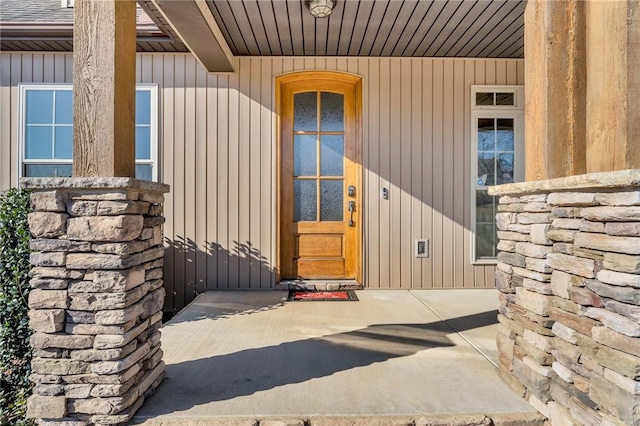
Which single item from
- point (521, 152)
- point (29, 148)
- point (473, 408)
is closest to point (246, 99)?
point (29, 148)

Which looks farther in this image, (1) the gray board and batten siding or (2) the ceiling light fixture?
(1) the gray board and batten siding

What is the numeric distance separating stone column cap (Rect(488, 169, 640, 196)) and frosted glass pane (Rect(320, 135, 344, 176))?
90.3 inches

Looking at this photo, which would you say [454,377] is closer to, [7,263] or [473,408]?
[473,408]

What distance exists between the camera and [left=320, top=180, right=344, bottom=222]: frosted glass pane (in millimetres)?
4066

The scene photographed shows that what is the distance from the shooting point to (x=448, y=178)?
13.2 ft

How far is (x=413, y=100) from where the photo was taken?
13.1 ft

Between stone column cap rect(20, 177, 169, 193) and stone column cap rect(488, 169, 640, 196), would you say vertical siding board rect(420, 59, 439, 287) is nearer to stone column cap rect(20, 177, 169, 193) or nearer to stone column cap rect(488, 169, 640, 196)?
stone column cap rect(488, 169, 640, 196)

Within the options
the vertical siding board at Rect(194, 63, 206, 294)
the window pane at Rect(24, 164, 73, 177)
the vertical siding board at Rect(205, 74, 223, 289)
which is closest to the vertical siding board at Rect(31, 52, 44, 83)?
the window pane at Rect(24, 164, 73, 177)

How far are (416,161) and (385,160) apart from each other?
1.12ft

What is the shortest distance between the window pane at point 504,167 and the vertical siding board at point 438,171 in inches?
25.6

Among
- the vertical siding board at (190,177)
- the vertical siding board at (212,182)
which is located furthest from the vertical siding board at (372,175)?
the vertical siding board at (190,177)

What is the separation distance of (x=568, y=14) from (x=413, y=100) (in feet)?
7.69

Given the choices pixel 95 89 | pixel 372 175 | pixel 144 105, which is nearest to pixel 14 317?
pixel 95 89

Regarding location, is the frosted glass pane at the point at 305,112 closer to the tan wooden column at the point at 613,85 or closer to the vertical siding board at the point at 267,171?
the vertical siding board at the point at 267,171
